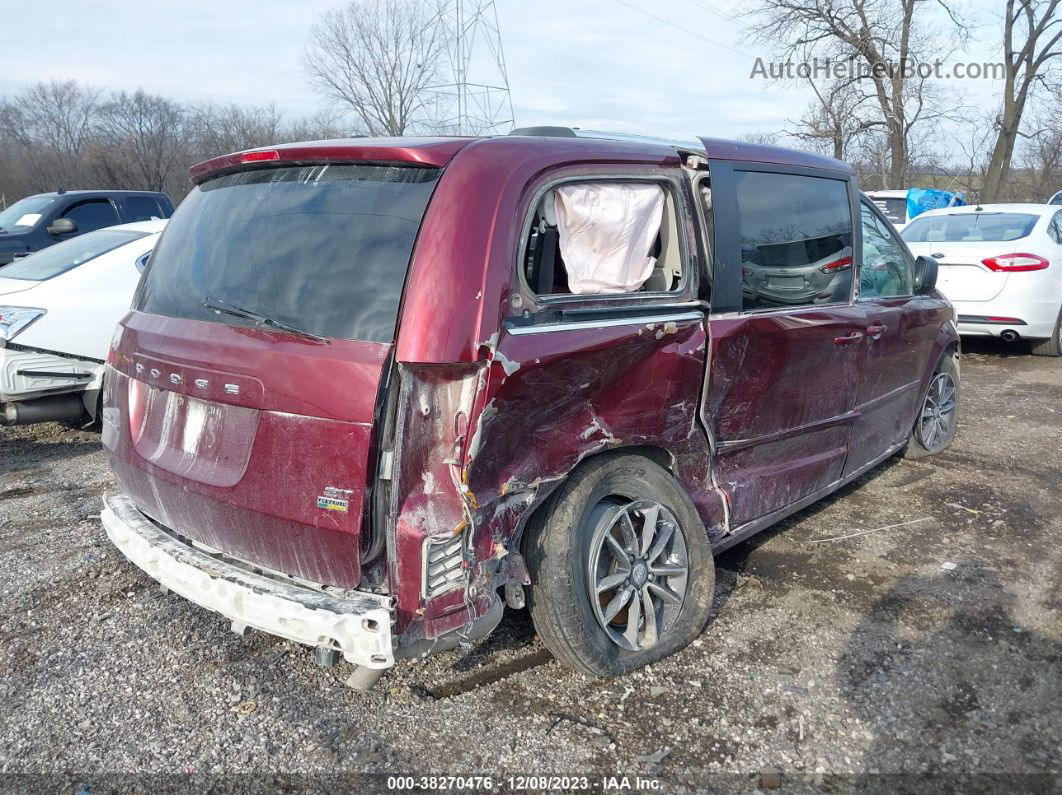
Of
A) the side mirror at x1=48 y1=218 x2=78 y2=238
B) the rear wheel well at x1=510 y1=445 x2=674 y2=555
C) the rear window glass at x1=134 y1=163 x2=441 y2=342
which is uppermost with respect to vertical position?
the rear window glass at x1=134 y1=163 x2=441 y2=342

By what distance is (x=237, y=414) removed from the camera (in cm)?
259

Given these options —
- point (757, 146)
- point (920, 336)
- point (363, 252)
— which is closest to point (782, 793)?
point (363, 252)

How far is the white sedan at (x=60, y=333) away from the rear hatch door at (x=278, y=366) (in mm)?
2881

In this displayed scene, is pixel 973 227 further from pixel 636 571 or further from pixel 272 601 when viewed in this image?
pixel 272 601

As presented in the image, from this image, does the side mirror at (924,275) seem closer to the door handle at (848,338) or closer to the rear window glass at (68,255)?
the door handle at (848,338)

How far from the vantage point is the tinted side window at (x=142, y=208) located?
11.0 meters

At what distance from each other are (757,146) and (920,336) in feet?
6.28

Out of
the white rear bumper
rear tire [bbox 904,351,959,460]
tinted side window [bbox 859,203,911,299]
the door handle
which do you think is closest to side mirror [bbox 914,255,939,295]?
tinted side window [bbox 859,203,911,299]

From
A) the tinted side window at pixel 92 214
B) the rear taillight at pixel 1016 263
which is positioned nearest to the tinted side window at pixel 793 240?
the rear taillight at pixel 1016 263

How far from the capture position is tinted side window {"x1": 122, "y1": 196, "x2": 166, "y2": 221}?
36.0ft

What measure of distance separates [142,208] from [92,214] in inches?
28.3

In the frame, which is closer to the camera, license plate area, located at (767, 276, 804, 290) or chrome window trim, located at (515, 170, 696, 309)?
chrome window trim, located at (515, 170, 696, 309)

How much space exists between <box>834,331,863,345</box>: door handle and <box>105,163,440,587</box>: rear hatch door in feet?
7.40

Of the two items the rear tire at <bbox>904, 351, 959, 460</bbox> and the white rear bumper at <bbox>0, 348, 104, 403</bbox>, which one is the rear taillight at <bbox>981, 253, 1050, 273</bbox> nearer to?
the rear tire at <bbox>904, 351, 959, 460</bbox>
